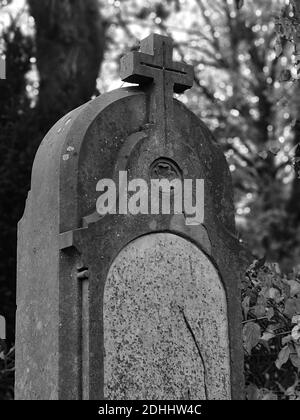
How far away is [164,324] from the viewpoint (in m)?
3.54

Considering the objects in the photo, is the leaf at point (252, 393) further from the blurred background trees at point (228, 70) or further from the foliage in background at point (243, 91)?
the foliage in background at point (243, 91)

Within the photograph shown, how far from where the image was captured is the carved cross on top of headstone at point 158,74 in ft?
12.6

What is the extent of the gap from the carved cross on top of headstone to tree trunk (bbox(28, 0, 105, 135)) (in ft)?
14.9

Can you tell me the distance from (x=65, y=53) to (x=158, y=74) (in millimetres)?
5358

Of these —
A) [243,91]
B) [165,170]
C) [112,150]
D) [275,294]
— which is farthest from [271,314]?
[243,91]

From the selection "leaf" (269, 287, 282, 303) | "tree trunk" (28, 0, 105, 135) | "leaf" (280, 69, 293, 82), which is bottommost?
"leaf" (269, 287, 282, 303)

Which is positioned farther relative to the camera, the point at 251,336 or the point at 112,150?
the point at 251,336

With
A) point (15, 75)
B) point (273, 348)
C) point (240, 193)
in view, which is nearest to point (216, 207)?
point (273, 348)

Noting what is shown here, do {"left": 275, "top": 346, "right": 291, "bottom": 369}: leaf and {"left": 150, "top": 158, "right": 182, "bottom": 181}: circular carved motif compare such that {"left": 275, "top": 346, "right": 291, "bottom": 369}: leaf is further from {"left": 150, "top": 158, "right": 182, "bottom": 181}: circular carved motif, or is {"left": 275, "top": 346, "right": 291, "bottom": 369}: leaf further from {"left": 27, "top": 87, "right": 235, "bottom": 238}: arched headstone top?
{"left": 150, "top": 158, "right": 182, "bottom": 181}: circular carved motif

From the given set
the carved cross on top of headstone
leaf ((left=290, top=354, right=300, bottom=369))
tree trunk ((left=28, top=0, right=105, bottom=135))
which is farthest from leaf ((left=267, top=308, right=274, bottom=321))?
tree trunk ((left=28, top=0, right=105, bottom=135))

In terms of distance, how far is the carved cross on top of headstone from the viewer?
151 inches

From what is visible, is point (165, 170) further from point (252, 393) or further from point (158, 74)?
point (252, 393)

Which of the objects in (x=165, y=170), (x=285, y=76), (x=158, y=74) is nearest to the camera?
(x=165, y=170)

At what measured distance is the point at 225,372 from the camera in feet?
12.2
